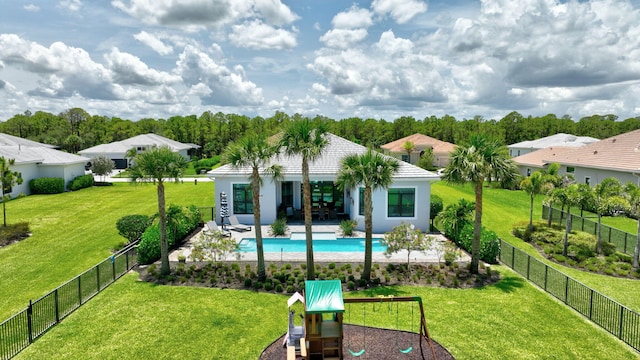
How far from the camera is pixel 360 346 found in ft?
34.1

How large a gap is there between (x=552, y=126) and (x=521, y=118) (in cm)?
678

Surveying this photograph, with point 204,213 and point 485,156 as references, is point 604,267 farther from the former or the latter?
point 204,213

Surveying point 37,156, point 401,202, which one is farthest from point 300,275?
point 37,156

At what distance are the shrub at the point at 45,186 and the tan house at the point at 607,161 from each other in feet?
151

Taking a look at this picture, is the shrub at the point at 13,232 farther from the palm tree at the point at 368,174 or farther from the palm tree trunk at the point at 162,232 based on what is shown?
the palm tree at the point at 368,174

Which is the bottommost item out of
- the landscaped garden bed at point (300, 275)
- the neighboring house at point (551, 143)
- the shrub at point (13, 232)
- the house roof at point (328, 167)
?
the landscaped garden bed at point (300, 275)

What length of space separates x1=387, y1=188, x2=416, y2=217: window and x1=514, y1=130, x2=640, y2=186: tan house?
16.8 m

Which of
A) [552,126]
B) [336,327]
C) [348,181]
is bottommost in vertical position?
[336,327]

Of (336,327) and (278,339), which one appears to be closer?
(336,327)

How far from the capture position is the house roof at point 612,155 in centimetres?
2809

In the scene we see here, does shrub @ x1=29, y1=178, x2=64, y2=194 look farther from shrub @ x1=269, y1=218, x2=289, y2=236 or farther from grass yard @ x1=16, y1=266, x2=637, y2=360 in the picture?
grass yard @ x1=16, y1=266, x2=637, y2=360

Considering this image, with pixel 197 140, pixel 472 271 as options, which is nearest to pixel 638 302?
pixel 472 271

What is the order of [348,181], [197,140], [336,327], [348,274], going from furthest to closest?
[197,140], [348,274], [348,181], [336,327]

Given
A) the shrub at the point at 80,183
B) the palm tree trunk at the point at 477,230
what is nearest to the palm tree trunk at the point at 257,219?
the palm tree trunk at the point at 477,230
